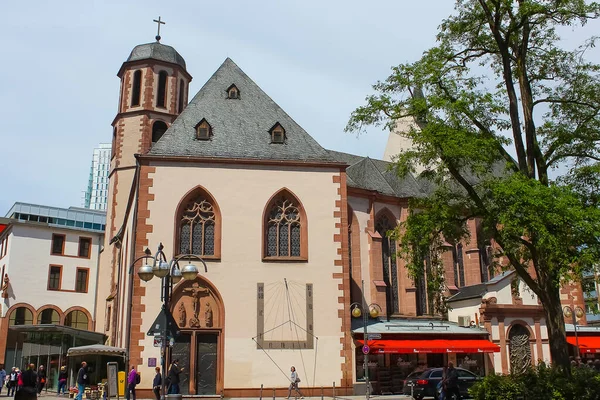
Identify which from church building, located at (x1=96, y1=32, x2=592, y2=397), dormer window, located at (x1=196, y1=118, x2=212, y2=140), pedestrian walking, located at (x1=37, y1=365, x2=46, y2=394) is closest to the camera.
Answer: church building, located at (x1=96, y1=32, x2=592, y2=397)

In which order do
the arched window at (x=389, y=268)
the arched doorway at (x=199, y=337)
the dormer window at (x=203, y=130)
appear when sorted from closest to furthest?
the arched doorway at (x=199, y=337) < the dormer window at (x=203, y=130) < the arched window at (x=389, y=268)

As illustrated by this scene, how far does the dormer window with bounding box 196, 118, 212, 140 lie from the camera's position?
26.9m

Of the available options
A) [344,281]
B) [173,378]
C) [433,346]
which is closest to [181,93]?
[344,281]

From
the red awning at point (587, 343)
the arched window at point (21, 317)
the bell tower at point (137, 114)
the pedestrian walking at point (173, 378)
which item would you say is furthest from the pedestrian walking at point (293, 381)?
the arched window at point (21, 317)

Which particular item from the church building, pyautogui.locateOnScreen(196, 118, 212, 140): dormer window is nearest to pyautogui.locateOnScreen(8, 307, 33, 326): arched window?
the church building

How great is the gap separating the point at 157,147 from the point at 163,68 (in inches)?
580

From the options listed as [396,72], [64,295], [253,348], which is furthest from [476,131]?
[64,295]

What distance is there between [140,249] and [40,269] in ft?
85.3

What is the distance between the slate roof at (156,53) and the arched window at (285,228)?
1730 cm

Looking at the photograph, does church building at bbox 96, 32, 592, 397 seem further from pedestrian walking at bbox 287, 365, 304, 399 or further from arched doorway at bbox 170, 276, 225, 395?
pedestrian walking at bbox 287, 365, 304, 399

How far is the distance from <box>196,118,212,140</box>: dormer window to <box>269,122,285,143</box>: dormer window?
271cm

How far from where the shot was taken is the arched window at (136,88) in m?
38.8

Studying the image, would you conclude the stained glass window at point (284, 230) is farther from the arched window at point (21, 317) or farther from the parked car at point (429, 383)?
the arched window at point (21, 317)

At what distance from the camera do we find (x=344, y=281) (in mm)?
25375
